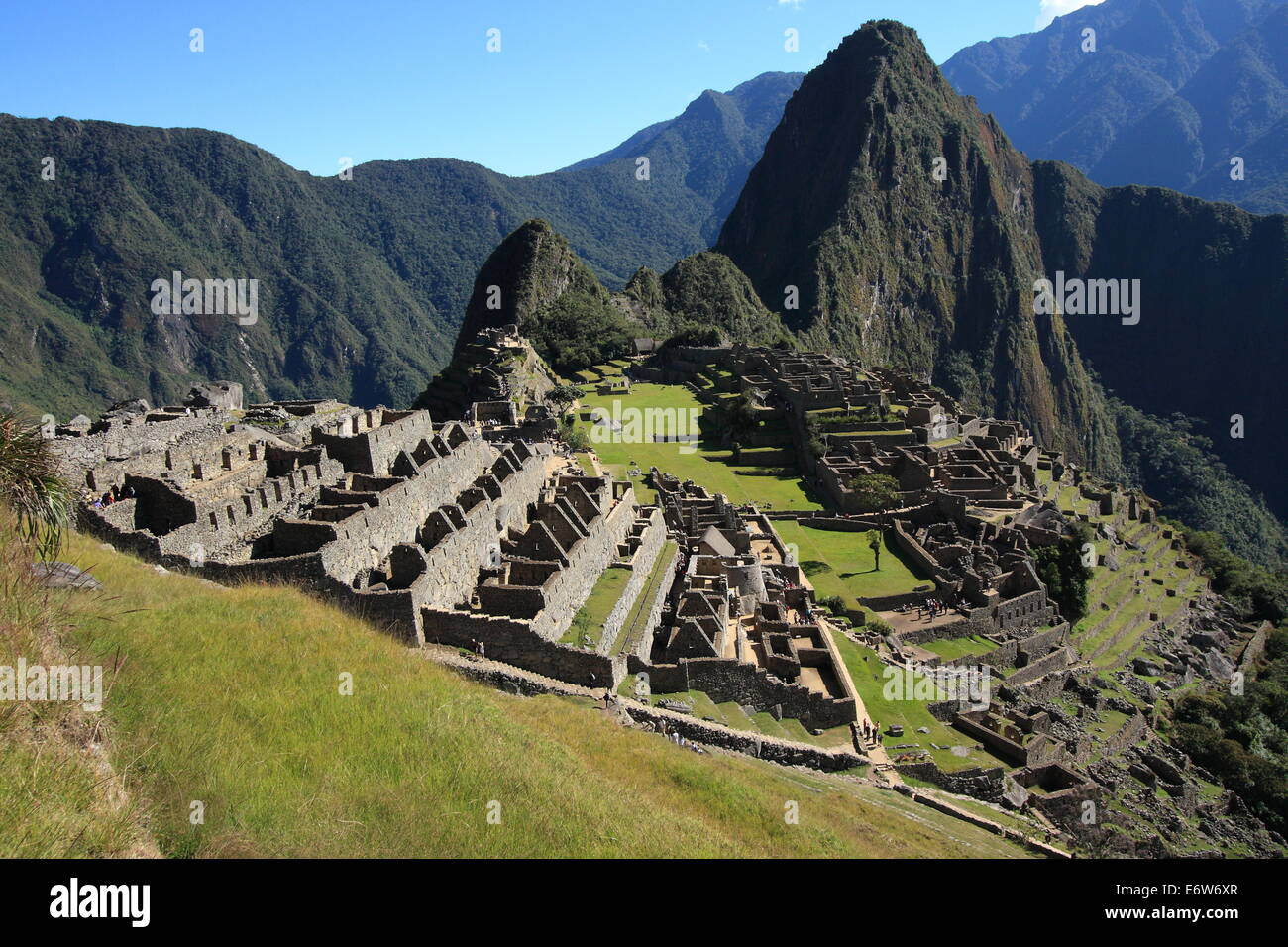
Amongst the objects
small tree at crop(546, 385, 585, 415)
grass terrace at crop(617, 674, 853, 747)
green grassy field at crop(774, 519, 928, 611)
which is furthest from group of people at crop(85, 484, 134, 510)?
small tree at crop(546, 385, 585, 415)

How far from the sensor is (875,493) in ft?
157

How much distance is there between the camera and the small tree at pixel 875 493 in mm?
47625

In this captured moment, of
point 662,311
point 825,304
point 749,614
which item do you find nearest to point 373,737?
point 749,614

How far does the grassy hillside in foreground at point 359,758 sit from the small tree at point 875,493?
32846 millimetres

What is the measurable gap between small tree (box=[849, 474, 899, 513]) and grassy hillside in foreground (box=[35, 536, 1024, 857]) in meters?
32.8

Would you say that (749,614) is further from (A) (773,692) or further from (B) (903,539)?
(B) (903,539)

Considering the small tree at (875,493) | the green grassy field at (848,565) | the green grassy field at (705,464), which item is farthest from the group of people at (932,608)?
the green grassy field at (705,464)

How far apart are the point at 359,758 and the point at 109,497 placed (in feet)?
34.4

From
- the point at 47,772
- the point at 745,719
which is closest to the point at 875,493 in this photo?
the point at 745,719

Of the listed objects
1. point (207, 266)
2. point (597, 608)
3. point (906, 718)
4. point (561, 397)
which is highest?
point (207, 266)

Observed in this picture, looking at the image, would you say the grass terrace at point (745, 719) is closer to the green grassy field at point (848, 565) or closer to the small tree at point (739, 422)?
the green grassy field at point (848, 565)

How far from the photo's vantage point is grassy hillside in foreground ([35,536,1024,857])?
8.77 meters

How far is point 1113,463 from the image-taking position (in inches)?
6737

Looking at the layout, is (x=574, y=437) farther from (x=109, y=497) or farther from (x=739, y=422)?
(x=109, y=497)
